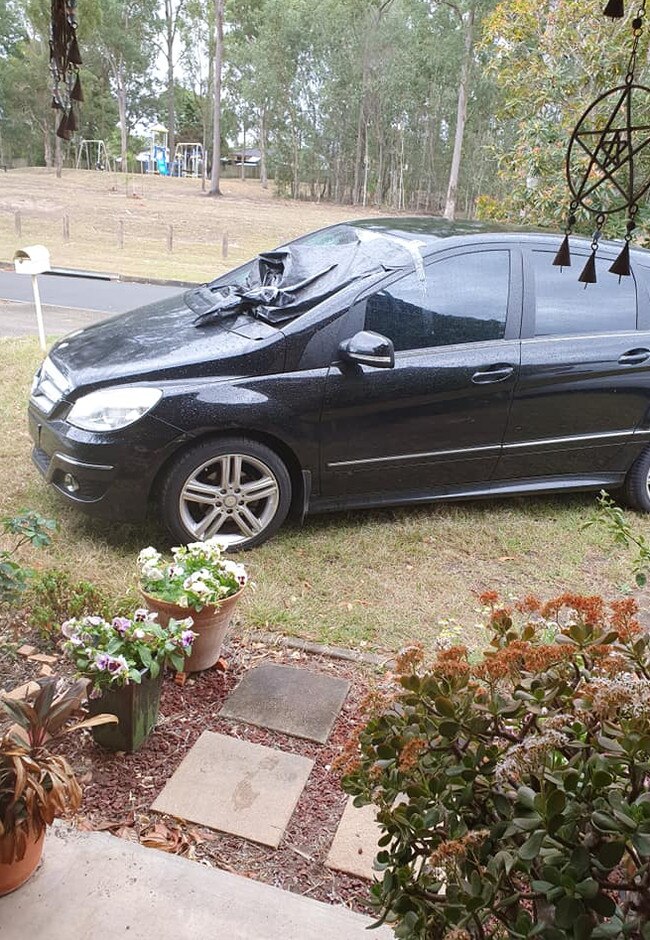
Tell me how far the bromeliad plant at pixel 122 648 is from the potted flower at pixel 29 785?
33 centimetres

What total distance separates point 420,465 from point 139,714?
2.17m

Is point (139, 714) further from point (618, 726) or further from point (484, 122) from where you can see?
point (484, 122)

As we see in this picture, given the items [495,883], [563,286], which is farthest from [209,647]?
[563,286]

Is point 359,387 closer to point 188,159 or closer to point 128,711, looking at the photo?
point 128,711

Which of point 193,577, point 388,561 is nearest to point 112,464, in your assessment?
point 193,577

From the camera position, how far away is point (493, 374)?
13.3 ft

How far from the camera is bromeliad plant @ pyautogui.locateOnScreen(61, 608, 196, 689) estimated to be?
7.64 ft

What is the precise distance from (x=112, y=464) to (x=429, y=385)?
1.68 metres

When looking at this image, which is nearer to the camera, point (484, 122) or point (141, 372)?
point (141, 372)

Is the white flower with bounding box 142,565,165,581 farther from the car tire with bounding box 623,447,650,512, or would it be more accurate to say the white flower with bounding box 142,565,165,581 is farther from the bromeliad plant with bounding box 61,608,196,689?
the car tire with bounding box 623,447,650,512

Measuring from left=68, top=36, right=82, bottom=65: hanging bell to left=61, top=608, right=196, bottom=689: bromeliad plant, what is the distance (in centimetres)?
180

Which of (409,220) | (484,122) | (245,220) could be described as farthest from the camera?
(484,122)

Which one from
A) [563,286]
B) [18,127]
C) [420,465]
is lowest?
[420,465]

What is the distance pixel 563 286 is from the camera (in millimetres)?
4270
